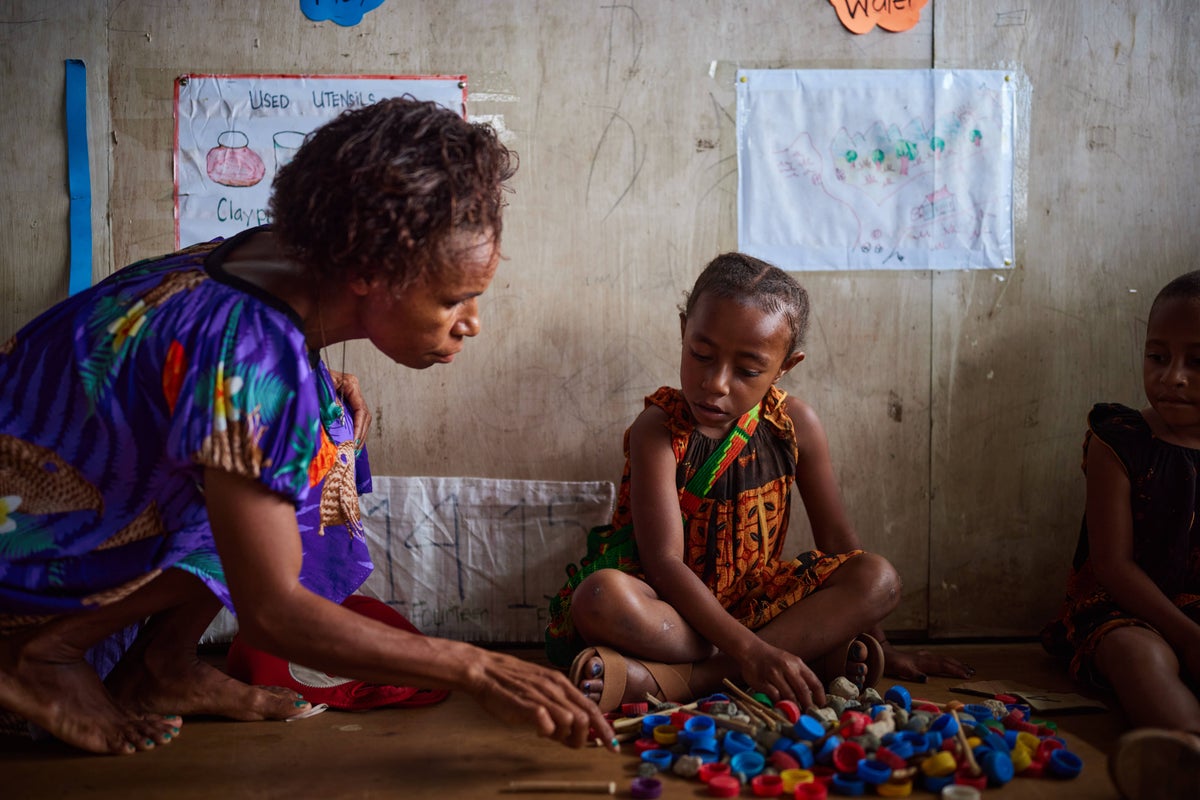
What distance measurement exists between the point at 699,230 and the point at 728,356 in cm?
50

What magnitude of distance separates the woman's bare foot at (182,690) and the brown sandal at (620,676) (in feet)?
1.83

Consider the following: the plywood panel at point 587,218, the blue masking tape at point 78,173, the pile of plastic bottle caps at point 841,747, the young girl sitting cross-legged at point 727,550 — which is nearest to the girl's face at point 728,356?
the young girl sitting cross-legged at point 727,550

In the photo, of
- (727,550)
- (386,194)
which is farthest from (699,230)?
(386,194)

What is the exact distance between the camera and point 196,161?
2387 millimetres

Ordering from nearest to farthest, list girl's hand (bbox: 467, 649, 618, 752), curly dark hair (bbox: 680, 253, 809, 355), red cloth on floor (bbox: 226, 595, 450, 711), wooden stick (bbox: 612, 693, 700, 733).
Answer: girl's hand (bbox: 467, 649, 618, 752)
wooden stick (bbox: 612, 693, 700, 733)
red cloth on floor (bbox: 226, 595, 450, 711)
curly dark hair (bbox: 680, 253, 809, 355)

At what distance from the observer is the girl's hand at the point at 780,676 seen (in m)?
1.87

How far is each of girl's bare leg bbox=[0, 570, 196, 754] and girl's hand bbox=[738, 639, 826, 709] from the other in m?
1.06

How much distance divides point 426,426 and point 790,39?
1305mm

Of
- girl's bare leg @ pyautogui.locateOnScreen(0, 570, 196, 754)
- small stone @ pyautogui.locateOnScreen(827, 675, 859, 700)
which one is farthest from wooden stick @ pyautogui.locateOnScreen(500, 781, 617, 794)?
girl's bare leg @ pyautogui.locateOnScreen(0, 570, 196, 754)

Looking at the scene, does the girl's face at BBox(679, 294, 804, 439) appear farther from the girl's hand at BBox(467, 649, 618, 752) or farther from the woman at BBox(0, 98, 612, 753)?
the girl's hand at BBox(467, 649, 618, 752)

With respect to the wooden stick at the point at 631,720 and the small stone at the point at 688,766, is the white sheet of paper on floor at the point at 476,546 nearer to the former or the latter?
the wooden stick at the point at 631,720

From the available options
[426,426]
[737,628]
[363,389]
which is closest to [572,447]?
[426,426]

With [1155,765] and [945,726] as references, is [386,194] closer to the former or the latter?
[945,726]

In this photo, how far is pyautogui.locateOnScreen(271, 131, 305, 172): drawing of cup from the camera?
2377mm
